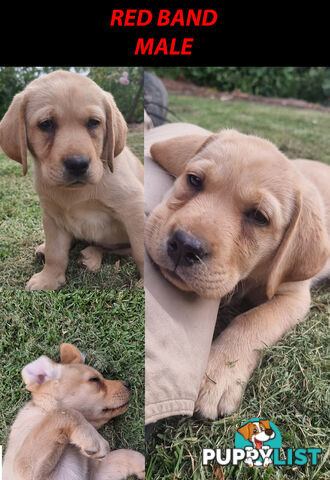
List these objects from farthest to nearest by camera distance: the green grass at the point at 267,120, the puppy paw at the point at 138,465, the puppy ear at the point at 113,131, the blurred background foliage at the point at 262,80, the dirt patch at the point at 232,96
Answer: the green grass at the point at 267,120, the dirt patch at the point at 232,96, the blurred background foliage at the point at 262,80, the puppy ear at the point at 113,131, the puppy paw at the point at 138,465

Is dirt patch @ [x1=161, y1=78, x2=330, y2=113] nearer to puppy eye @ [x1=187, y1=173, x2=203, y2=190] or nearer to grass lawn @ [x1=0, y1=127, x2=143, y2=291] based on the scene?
puppy eye @ [x1=187, y1=173, x2=203, y2=190]

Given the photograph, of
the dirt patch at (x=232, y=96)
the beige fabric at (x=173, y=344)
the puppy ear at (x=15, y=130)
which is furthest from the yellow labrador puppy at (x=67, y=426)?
the dirt patch at (x=232, y=96)

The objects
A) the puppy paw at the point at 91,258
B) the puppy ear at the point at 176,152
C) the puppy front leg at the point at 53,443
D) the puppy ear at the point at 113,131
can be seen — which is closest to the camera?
the puppy front leg at the point at 53,443

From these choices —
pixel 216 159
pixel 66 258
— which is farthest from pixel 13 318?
pixel 216 159

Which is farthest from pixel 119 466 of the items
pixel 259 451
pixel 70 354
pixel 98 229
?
pixel 98 229

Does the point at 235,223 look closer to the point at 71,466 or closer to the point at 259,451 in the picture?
the point at 259,451

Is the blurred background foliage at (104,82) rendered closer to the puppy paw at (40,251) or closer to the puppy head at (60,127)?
the puppy head at (60,127)
